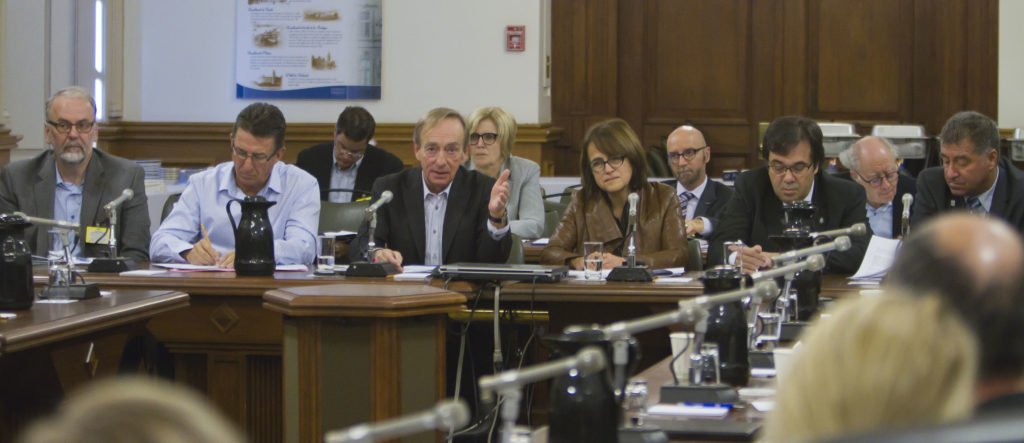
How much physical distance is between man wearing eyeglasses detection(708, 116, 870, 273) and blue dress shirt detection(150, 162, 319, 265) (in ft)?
4.76

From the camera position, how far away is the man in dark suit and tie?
14.3ft

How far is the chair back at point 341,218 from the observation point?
4.90 metres

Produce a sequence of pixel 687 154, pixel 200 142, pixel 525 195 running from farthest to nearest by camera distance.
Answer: pixel 200 142 < pixel 687 154 < pixel 525 195

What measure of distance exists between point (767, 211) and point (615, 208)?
53 centimetres

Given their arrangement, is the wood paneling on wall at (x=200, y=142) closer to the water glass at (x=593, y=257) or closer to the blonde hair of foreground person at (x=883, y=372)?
the water glass at (x=593, y=257)

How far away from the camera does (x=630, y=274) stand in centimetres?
380

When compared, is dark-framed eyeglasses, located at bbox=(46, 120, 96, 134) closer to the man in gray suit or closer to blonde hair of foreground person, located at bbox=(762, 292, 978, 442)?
the man in gray suit

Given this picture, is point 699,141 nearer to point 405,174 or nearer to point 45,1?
point 405,174

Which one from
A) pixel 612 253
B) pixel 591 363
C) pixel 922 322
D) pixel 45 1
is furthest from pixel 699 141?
pixel 922 322

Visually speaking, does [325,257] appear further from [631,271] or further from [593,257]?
[631,271]

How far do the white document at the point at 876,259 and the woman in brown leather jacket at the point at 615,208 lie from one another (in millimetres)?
615

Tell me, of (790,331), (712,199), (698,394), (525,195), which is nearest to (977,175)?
(712,199)

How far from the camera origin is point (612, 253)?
14.3 ft

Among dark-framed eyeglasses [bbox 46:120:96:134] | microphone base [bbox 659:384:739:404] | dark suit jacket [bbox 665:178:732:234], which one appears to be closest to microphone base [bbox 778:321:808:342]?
microphone base [bbox 659:384:739:404]
